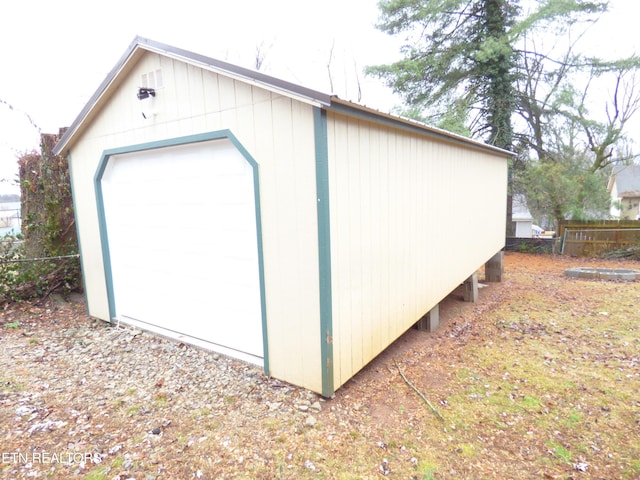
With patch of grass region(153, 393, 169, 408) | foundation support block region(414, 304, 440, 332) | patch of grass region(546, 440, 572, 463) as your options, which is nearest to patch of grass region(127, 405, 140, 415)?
patch of grass region(153, 393, 169, 408)

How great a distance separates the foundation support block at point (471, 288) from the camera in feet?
21.6

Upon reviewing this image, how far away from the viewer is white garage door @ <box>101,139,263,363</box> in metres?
3.51

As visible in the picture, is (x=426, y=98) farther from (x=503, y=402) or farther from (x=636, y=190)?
(x=636, y=190)

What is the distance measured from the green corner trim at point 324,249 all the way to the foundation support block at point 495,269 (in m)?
6.82

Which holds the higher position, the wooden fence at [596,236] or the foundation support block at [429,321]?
the wooden fence at [596,236]

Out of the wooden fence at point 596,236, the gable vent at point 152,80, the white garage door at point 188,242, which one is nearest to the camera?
the white garage door at point 188,242

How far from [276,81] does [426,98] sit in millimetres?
10607

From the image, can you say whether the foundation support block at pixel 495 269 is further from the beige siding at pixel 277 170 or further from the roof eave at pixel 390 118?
the beige siding at pixel 277 170

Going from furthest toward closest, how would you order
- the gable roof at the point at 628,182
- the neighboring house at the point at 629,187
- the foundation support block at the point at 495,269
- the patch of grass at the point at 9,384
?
the gable roof at the point at 628,182
the neighboring house at the point at 629,187
the foundation support block at the point at 495,269
the patch of grass at the point at 9,384

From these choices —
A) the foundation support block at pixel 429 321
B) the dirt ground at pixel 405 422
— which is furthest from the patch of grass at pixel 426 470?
the foundation support block at pixel 429 321

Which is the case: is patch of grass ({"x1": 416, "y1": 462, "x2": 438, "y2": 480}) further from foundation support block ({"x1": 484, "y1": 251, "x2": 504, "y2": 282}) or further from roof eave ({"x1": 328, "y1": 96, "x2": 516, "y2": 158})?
foundation support block ({"x1": 484, "y1": 251, "x2": 504, "y2": 282})

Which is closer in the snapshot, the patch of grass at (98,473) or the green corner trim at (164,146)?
the patch of grass at (98,473)

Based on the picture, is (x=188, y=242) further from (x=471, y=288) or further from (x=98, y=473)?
(x=471, y=288)

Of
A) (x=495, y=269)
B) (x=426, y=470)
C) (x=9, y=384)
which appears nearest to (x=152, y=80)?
(x=9, y=384)
